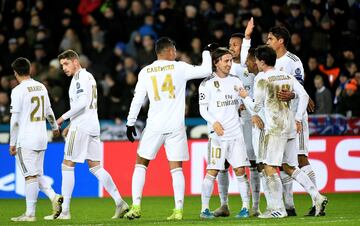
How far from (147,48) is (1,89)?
10.7 ft

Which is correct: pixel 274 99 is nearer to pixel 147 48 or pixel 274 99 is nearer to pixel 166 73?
pixel 166 73

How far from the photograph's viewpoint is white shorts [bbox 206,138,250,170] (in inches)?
545

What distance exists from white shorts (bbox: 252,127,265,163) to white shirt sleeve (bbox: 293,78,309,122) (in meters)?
0.50

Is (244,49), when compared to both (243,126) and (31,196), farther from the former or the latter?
(31,196)

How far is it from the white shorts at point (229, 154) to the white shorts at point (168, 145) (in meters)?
0.40

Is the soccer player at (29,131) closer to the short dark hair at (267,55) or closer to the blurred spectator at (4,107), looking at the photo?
the short dark hair at (267,55)

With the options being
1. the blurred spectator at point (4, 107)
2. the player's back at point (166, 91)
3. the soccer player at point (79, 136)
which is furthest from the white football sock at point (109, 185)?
the blurred spectator at point (4, 107)

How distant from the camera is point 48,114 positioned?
14.8 m

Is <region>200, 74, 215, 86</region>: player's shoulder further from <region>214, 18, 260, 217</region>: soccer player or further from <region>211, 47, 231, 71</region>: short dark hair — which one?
<region>214, 18, 260, 217</region>: soccer player

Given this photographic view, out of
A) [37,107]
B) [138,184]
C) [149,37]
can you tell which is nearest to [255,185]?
[138,184]

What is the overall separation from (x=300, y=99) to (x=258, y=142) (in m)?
0.79

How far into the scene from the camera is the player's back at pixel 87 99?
14.4 meters

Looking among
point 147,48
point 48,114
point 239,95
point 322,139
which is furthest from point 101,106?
point 239,95

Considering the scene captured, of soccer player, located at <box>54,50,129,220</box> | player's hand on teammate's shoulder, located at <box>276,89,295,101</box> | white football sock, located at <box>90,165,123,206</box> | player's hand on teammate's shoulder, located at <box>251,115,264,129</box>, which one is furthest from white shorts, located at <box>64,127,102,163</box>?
player's hand on teammate's shoulder, located at <box>276,89,295,101</box>
